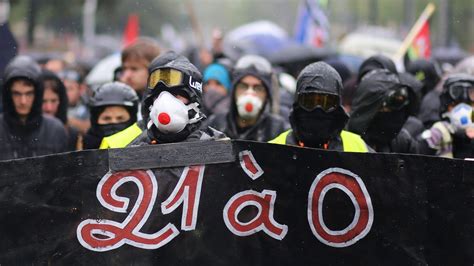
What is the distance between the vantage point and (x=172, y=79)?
4.88 m

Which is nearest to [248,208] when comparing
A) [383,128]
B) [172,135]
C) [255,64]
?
[172,135]

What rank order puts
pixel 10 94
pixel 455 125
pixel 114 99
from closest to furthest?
pixel 455 125, pixel 114 99, pixel 10 94

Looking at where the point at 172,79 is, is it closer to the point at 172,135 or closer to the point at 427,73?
the point at 172,135

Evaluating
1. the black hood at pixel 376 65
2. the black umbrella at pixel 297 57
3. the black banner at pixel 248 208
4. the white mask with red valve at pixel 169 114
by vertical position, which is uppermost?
the black umbrella at pixel 297 57

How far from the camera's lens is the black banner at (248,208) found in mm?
4262

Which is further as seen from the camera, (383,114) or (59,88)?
(59,88)

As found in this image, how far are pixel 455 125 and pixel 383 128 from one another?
428 millimetres

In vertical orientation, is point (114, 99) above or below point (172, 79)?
above

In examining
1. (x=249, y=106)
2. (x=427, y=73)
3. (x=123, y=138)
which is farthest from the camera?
(x=427, y=73)

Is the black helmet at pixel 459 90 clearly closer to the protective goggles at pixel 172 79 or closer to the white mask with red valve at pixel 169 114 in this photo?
the protective goggles at pixel 172 79

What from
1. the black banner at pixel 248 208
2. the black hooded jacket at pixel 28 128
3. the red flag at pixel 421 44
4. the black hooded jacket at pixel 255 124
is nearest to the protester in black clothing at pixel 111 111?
the black hooded jacket at pixel 28 128

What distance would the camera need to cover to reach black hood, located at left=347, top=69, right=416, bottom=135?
651 cm

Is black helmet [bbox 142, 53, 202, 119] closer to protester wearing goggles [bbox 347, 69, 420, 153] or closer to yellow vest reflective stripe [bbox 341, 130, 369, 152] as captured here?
yellow vest reflective stripe [bbox 341, 130, 369, 152]

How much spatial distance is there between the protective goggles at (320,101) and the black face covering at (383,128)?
3.48 ft
